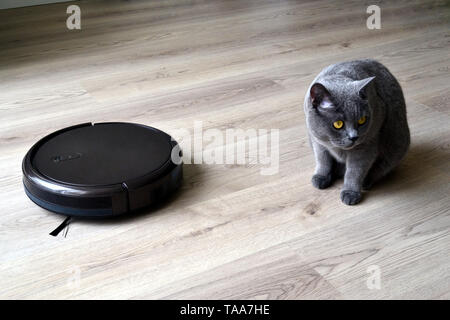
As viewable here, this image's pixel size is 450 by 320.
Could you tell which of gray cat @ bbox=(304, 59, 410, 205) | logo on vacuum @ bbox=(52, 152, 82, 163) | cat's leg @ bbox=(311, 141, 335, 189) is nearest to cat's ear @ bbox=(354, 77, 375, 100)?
gray cat @ bbox=(304, 59, 410, 205)

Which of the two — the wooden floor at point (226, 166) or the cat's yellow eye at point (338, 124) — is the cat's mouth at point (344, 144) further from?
the wooden floor at point (226, 166)

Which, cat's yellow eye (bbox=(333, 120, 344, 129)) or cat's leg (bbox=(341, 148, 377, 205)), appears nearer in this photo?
cat's yellow eye (bbox=(333, 120, 344, 129))

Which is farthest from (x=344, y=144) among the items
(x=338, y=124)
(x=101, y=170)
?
(x=101, y=170)

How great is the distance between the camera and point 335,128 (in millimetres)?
1406

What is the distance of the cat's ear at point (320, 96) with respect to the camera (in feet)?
4.48

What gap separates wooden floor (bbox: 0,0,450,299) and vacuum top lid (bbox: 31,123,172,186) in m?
0.12

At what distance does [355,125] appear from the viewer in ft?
4.57

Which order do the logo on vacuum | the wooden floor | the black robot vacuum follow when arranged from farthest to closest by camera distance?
the logo on vacuum → the black robot vacuum → the wooden floor

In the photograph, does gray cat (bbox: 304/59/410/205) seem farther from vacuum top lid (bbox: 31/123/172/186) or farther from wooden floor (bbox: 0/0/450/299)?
vacuum top lid (bbox: 31/123/172/186)

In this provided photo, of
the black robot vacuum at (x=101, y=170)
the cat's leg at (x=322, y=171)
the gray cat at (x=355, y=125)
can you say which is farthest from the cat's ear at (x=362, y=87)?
the black robot vacuum at (x=101, y=170)

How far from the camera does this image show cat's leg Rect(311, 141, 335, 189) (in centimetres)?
160

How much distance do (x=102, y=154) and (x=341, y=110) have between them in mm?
679
